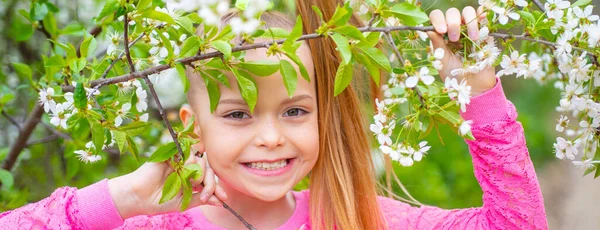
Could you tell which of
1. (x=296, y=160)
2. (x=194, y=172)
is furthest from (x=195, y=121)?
(x=194, y=172)

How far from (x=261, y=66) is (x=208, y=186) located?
34 cm

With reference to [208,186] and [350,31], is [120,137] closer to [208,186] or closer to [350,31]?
[208,186]

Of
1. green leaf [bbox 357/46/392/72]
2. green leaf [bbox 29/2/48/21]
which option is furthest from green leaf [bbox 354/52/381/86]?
green leaf [bbox 29/2/48/21]

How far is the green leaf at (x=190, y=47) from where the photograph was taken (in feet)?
4.43

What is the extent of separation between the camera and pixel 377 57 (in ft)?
4.36

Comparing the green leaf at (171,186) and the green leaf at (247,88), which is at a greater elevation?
the green leaf at (247,88)

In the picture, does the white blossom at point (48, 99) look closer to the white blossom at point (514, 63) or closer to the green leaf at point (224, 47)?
the green leaf at point (224, 47)

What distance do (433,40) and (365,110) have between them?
0.45 meters

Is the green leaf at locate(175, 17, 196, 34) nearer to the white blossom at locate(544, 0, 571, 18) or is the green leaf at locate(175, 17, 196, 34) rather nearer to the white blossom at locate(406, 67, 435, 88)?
the white blossom at locate(406, 67, 435, 88)

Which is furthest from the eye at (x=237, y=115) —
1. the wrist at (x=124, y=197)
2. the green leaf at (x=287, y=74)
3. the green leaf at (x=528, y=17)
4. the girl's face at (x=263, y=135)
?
the green leaf at (x=528, y=17)

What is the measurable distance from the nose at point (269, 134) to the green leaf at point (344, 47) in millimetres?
411

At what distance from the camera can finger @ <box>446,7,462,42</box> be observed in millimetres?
1475

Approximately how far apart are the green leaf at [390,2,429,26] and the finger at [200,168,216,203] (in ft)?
1.69

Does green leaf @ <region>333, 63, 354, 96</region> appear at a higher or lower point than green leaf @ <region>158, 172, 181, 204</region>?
higher
